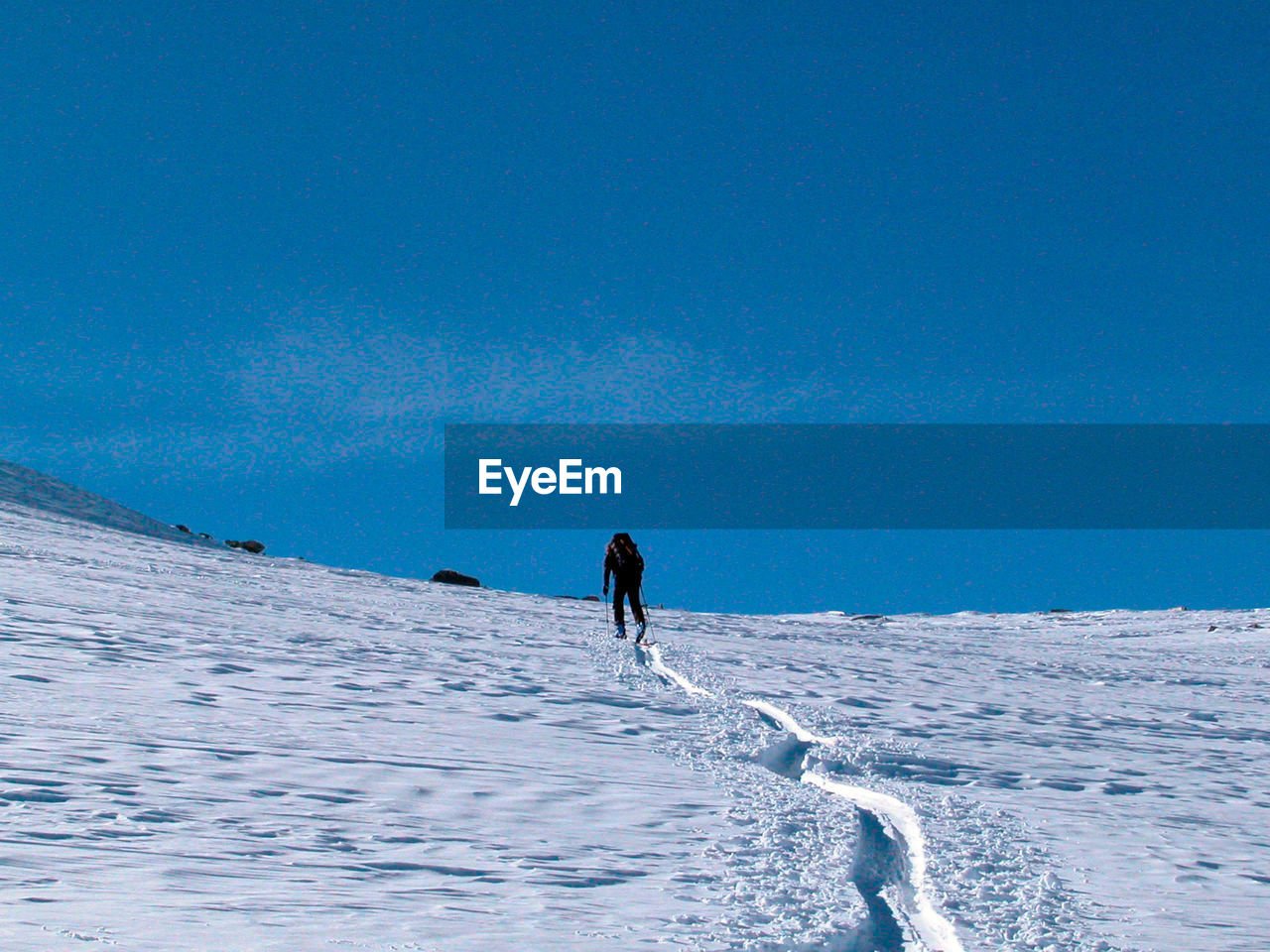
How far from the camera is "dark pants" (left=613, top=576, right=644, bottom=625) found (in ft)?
55.6

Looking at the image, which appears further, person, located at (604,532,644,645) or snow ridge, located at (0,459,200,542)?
snow ridge, located at (0,459,200,542)

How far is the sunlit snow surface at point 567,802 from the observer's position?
4.08 meters

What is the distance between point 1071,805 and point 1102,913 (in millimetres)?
2527

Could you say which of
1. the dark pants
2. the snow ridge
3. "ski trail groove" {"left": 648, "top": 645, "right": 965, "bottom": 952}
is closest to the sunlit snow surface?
"ski trail groove" {"left": 648, "top": 645, "right": 965, "bottom": 952}

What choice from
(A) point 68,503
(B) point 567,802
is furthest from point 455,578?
(B) point 567,802

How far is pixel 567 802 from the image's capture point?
5883mm

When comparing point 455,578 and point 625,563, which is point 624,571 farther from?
point 455,578

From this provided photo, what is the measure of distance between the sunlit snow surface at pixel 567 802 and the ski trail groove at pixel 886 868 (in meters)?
0.02

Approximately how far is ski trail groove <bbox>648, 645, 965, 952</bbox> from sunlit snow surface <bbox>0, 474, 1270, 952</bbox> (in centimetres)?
2

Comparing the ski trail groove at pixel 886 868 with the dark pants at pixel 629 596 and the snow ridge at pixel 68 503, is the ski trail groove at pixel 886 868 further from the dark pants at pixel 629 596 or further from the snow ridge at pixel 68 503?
the snow ridge at pixel 68 503

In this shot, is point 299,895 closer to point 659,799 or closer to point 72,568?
point 659,799

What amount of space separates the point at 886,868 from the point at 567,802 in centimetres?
176

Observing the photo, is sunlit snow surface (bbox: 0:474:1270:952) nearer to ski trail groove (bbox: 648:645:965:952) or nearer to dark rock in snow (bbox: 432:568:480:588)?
ski trail groove (bbox: 648:645:965:952)

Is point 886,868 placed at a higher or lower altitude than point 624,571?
lower
